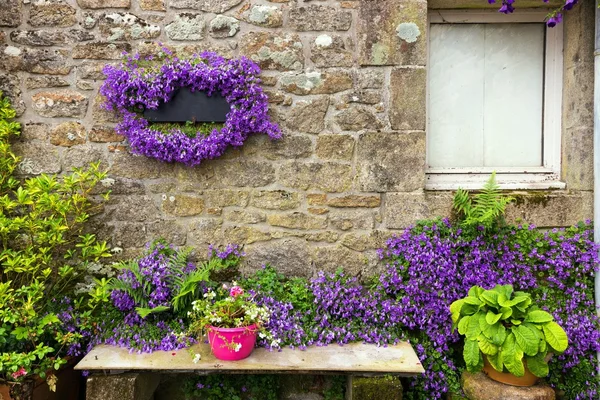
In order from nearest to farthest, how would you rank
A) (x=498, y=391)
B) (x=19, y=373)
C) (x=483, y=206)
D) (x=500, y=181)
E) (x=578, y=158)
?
(x=19, y=373), (x=498, y=391), (x=483, y=206), (x=578, y=158), (x=500, y=181)

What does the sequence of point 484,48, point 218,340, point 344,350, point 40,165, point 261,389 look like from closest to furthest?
point 218,340 < point 344,350 < point 261,389 < point 40,165 < point 484,48

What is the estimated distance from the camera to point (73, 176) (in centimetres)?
350

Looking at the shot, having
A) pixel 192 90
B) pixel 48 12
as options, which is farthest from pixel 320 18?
pixel 48 12

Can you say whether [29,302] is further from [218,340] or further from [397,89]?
[397,89]

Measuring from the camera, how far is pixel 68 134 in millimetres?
3646

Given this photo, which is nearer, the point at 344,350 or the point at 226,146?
the point at 344,350

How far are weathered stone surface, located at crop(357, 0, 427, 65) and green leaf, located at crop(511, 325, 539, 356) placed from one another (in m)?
2.05

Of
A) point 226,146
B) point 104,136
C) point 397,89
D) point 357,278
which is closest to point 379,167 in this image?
point 397,89

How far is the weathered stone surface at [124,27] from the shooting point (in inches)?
141

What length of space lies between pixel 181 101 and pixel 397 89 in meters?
1.66

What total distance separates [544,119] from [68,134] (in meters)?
3.91

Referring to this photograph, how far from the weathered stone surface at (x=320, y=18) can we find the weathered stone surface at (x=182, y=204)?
5.21ft

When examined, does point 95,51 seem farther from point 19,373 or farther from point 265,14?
point 19,373

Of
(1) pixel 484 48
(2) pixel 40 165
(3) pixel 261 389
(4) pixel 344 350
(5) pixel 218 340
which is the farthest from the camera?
(1) pixel 484 48
